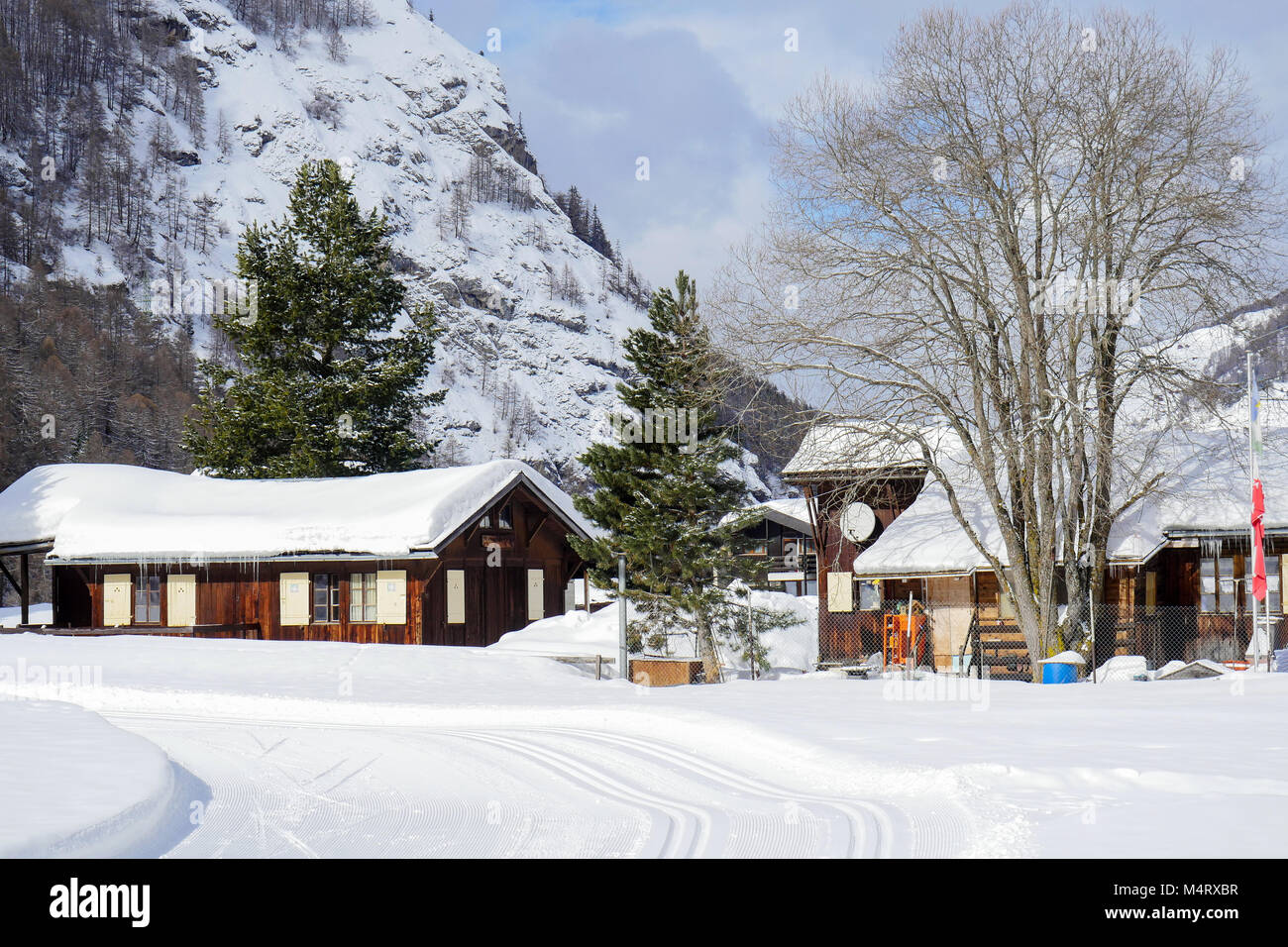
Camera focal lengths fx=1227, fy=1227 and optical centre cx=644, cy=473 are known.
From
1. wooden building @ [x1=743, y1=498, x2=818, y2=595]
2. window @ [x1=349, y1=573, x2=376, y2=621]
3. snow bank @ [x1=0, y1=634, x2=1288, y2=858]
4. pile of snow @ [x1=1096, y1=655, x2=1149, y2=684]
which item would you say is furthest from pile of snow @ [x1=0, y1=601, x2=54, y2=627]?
pile of snow @ [x1=1096, y1=655, x2=1149, y2=684]

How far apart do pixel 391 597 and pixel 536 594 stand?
5.12 meters

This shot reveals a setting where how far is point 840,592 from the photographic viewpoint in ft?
101

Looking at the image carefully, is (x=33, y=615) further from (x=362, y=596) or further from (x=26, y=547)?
(x=362, y=596)

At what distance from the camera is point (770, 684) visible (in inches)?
849

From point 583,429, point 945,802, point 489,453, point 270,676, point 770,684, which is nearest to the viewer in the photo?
point 945,802

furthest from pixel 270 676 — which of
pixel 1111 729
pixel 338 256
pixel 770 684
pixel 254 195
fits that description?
pixel 254 195

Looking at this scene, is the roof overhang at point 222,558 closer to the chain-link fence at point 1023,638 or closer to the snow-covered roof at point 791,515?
the chain-link fence at point 1023,638

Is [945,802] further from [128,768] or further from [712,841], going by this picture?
[128,768]

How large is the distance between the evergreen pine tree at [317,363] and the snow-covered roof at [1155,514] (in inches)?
925

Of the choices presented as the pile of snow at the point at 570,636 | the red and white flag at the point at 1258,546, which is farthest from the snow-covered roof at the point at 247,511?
the red and white flag at the point at 1258,546

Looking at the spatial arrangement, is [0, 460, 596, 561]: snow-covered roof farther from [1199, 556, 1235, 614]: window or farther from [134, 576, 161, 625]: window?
[1199, 556, 1235, 614]: window

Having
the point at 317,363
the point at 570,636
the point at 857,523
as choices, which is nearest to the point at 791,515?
the point at 317,363

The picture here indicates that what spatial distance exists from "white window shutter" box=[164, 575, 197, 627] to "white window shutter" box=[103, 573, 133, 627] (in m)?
1.31
